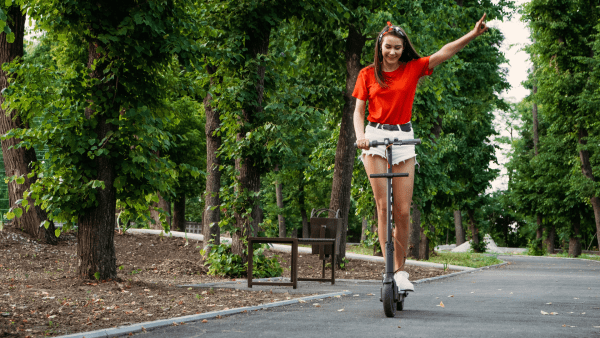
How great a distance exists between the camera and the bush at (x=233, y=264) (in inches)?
399

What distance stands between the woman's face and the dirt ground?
108 inches

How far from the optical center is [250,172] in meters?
10.3

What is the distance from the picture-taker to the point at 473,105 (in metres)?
25.3

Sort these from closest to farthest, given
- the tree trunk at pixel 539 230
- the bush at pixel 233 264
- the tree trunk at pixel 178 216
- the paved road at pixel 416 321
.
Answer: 1. the paved road at pixel 416 321
2. the bush at pixel 233 264
3. the tree trunk at pixel 178 216
4. the tree trunk at pixel 539 230

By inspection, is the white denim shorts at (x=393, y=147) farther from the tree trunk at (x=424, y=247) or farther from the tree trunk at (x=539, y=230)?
the tree trunk at (x=539, y=230)

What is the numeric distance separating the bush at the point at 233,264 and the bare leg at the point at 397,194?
4.84 metres

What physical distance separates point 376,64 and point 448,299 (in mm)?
3206

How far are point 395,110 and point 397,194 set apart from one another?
74 centimetres

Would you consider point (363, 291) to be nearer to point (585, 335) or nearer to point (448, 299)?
point (448, 299)

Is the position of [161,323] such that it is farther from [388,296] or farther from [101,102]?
[101,102]

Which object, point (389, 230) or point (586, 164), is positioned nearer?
point (389, 230)

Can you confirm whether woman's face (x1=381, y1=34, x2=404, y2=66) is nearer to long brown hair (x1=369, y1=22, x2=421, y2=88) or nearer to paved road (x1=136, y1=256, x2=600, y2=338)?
long brown hair (x1=369, y1=22, x2=421, y2=88)

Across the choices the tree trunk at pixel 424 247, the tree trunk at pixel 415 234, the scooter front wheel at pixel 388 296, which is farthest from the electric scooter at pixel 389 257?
the tree trunk at pixel 424 247

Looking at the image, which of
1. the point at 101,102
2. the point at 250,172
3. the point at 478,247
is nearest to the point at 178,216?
the point at 478,247
